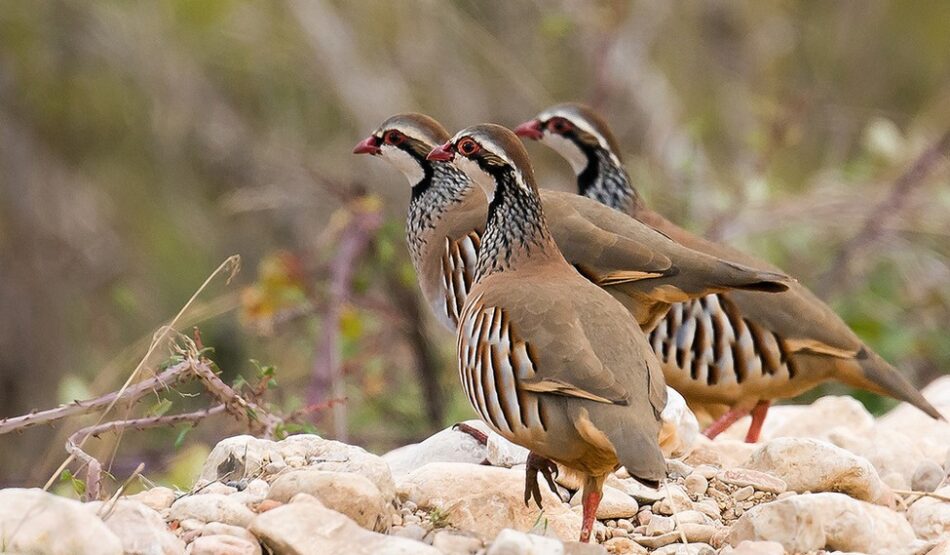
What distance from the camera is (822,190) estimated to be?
866cm

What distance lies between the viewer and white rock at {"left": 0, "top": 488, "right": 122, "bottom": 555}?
9.52 ft

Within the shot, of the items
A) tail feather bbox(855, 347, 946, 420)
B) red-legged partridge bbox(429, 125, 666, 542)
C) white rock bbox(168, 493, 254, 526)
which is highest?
red-legged partridge bbox(429, 125, 666, 542)

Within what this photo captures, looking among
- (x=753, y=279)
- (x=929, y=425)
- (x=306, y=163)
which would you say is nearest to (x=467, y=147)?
(x=753, y=279)

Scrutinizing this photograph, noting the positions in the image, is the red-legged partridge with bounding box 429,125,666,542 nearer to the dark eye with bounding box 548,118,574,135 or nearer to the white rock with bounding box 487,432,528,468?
the white rock with bounding box 487,432,528,468

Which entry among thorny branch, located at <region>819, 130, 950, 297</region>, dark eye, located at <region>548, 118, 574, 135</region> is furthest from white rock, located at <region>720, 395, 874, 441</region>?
thorny branch, located at <region>819, 130, 950, 297</region>

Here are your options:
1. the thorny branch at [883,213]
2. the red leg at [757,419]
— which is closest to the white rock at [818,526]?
the red leg at [757,419]

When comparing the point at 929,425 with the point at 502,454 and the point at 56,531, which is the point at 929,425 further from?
the point at 56,531

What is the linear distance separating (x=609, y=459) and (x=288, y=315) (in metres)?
3.11

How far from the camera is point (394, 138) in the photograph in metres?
5.43

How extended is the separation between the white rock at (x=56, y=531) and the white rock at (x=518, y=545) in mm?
712

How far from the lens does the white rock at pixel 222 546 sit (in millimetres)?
3160

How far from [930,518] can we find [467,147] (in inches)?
59.6

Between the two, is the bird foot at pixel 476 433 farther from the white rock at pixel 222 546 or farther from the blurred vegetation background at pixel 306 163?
the blurred vegetation background at pixel 306 163

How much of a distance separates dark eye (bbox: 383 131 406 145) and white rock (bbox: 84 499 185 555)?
2.42 meters
